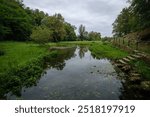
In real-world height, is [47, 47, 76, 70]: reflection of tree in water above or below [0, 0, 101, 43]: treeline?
below

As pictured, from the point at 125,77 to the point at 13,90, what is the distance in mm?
7822

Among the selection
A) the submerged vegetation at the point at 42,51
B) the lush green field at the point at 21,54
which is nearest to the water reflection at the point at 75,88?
the submerged vegetation at the point at 42,51

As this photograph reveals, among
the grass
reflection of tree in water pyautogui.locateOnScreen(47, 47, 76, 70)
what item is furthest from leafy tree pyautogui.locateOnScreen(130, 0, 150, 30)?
the grass

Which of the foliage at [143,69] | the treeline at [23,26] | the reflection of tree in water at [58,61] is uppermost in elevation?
the treeline at [23,26]

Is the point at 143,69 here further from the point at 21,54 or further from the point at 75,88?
the point at 21,54

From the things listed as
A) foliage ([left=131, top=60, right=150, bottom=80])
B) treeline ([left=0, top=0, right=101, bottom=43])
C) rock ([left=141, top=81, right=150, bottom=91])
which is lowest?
rock ([left=141, top=81, right=150, bottom=91])

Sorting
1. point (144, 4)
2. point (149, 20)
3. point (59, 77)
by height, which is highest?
point (144, 4)

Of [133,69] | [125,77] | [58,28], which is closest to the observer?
[125,77]

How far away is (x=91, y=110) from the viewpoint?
7.26 m

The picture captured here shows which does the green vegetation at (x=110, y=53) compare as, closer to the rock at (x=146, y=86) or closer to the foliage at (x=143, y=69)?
the foliage at (x=143, y=69)

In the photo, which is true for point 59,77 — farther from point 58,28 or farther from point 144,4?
point 58,28

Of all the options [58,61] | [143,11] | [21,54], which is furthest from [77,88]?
[143,11]

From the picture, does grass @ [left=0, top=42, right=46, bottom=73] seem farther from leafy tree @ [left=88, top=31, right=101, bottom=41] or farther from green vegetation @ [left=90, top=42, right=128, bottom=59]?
leafy tree @ [left=88, top=31, right=101, bottom=41]

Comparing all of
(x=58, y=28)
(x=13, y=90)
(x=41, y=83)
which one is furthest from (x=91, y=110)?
(x=58, y=28)
